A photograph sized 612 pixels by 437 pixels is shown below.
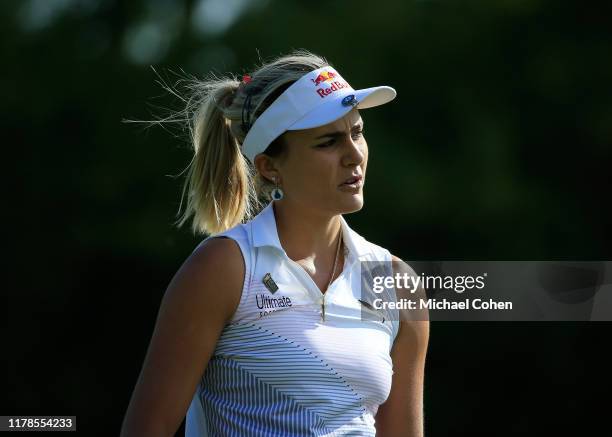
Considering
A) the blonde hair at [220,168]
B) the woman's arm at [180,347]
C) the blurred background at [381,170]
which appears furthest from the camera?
the blurred background at [381,170]

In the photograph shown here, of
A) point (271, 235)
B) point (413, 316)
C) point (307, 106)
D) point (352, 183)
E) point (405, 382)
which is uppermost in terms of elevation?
point (307, 106)

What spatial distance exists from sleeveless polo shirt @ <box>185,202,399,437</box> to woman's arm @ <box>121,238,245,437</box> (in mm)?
64

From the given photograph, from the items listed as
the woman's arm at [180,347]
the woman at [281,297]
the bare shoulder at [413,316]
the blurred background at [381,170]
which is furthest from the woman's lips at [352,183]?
the blurred background at [381,170]

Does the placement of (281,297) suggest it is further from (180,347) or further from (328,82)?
(328,82)

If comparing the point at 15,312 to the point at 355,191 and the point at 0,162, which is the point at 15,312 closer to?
the point at 0,162

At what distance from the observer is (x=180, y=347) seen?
89.1 inches

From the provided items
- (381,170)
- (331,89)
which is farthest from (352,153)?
(381,170)

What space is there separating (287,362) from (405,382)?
0.40 m

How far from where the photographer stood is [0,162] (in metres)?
5.85

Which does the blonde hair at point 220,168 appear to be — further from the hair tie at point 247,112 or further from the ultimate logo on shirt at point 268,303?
the ultimate logo on shirt at point 268,303

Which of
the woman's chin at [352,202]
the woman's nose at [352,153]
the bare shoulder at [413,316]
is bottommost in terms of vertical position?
the bare shoulder at [413,316]

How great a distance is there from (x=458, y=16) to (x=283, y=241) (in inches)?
142

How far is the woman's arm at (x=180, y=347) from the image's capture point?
226 cm

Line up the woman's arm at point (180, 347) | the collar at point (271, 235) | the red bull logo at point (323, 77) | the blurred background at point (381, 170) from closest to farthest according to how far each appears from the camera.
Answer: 1. the woman's arm at point (180, 347)
2. the collar at point (271, 235)
3. the red bull logo at point (323, 77)
4. the blurred background at point (381, 170)
